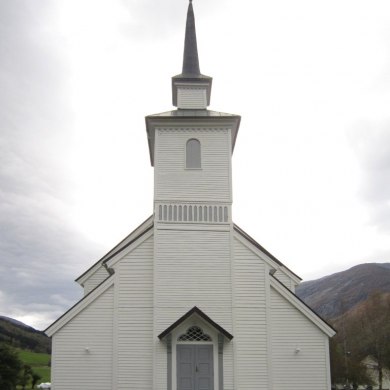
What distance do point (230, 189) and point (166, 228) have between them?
290cm

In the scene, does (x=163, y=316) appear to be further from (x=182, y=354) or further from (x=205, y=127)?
(x=205, y=127)

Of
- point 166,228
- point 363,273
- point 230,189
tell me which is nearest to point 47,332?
point 166,228

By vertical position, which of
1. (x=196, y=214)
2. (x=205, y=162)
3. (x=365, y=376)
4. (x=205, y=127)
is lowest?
(x=365, y=376)

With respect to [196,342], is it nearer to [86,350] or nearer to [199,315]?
[199,315]

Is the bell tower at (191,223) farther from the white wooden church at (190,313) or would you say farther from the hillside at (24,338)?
the hillside at (24,338)

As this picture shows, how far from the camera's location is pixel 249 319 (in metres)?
19.3

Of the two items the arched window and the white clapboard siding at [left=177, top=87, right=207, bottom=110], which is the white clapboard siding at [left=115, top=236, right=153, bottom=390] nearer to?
the arched window

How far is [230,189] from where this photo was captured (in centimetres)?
2033

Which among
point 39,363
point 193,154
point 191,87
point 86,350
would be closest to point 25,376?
point 39,363

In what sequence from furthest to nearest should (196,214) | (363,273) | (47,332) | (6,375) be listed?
(363,273)
(6,375)
(196,214)
(47,332)

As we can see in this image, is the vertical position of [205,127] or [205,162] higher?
[205,127]

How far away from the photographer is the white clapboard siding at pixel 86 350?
61.0 ft

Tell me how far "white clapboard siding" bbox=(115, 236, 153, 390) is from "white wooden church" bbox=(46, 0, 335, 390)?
4 centimetres

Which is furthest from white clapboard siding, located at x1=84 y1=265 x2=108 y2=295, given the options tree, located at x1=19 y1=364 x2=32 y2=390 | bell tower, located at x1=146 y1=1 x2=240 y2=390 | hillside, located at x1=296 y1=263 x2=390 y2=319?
hillside, located at x1=296 y1=263 x2=390 y2=319
